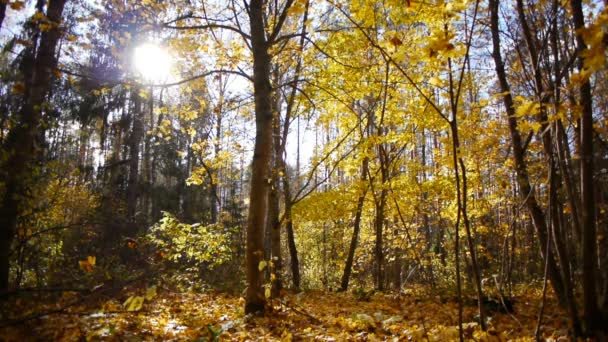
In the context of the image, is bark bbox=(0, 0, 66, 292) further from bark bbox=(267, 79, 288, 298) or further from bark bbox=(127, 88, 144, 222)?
bark bbox=(127, 88, 144, 222)

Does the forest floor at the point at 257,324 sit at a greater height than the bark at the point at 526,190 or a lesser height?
lesser

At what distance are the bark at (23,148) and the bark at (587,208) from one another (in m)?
5.71

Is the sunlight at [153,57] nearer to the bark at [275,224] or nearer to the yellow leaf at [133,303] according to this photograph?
the bark at [275,224]

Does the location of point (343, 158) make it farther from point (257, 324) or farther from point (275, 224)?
point (257, 324)

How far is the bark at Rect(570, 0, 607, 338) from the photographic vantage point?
123 inches

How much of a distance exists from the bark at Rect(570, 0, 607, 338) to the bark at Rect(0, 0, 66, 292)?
5.71 m

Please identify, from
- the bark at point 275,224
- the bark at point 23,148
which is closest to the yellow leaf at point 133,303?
the bark at point 275,224

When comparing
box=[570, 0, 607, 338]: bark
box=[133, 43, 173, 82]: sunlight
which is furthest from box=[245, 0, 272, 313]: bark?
box=[570, 0, 607, 338]: bark

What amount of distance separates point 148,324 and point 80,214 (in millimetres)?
15144

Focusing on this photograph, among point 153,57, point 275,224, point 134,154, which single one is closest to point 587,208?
point 275,224

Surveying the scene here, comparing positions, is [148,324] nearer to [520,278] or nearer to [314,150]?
[314,150]

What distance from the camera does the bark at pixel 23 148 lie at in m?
5.07

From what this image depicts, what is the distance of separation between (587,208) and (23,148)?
22.2ft

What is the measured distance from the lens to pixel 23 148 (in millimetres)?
5371
